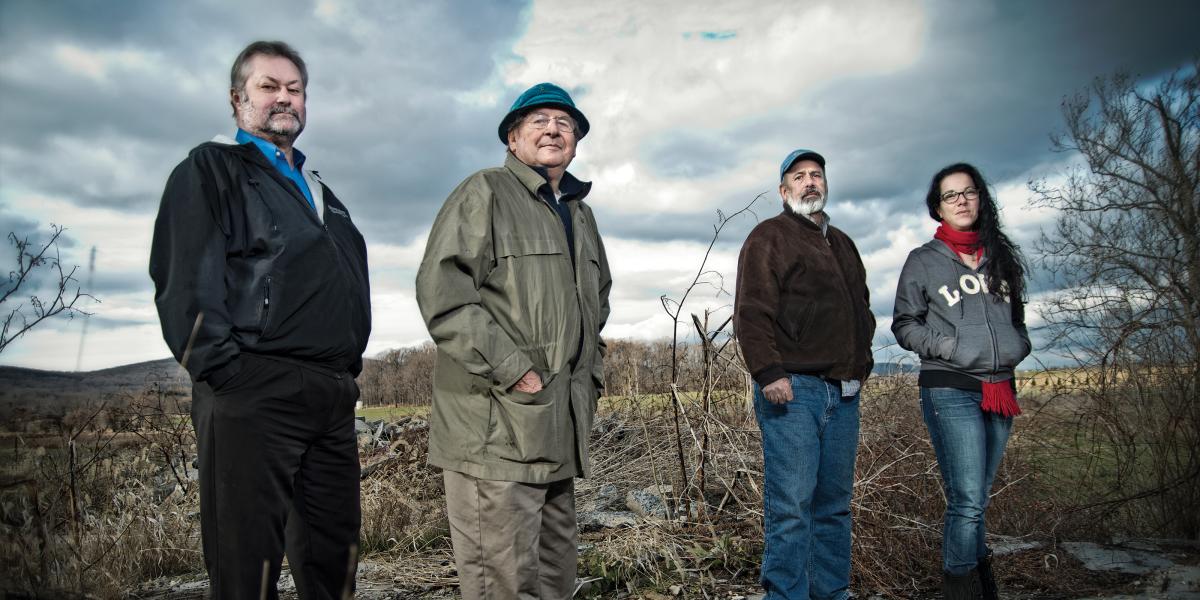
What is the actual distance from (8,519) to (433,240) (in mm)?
3027

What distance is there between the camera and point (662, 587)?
4.29 metres

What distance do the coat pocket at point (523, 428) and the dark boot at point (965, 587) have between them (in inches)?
90.2

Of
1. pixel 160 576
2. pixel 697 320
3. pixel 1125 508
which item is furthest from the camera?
pixel 1125 508

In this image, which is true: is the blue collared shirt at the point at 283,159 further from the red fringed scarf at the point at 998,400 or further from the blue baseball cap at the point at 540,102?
the red fringed scarf at the point at 998,400

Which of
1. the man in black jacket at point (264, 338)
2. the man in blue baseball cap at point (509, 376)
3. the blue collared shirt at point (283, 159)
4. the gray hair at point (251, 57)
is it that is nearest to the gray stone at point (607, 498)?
the man in blue baseball cap at point (509, 376)

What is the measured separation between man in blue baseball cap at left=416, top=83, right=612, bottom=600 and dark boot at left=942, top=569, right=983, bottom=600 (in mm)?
2008

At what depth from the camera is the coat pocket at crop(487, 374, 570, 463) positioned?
2.62m

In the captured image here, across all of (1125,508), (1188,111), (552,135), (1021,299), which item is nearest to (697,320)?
(1021,299)

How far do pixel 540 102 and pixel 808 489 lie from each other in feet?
6.76

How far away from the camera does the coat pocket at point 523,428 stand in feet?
8.61

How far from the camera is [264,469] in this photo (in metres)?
2.45

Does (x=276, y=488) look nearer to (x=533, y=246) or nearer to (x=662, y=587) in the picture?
(x=533, y=246)

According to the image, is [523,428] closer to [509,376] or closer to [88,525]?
[509,376]

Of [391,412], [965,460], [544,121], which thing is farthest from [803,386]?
[391,412]
